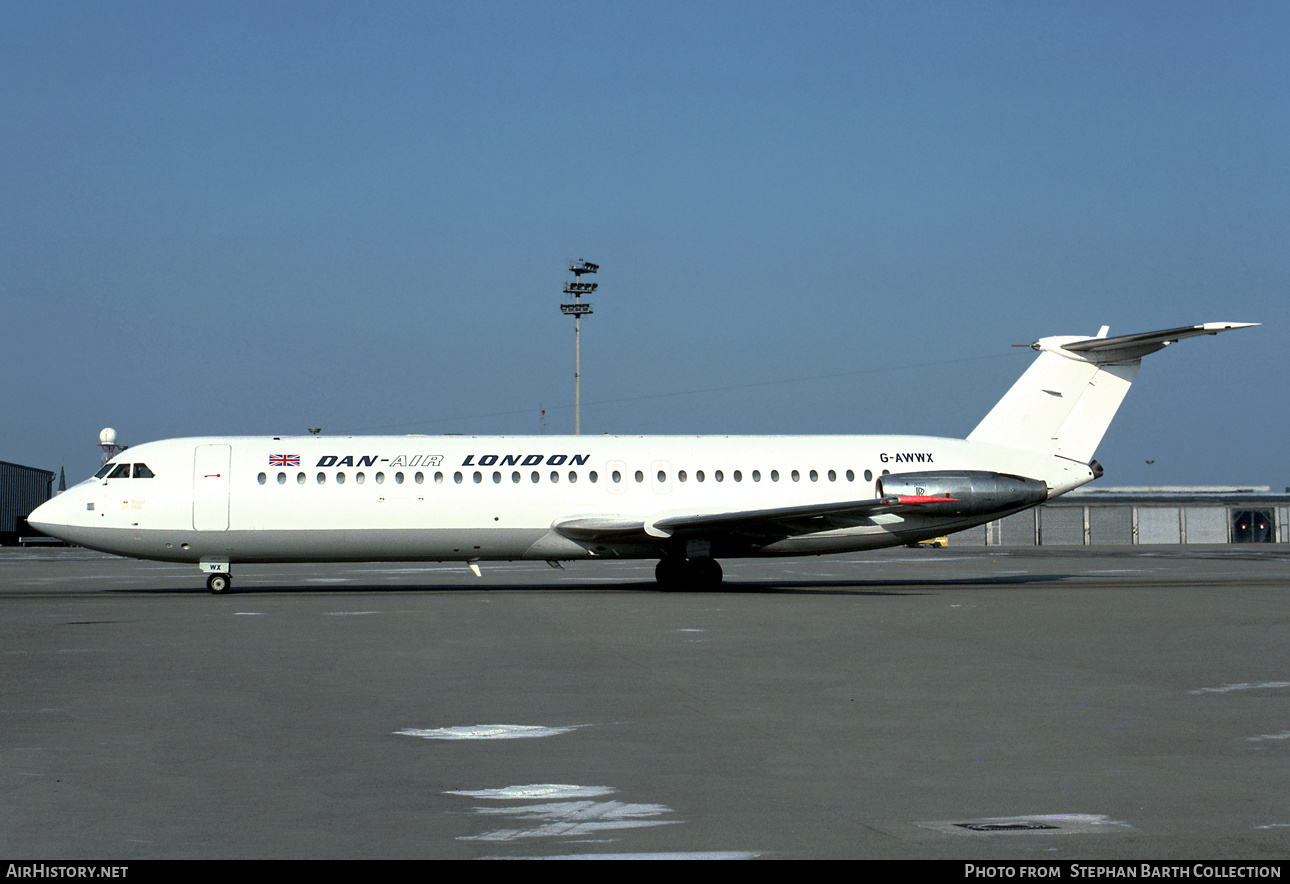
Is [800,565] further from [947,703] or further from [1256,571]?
[947,703]

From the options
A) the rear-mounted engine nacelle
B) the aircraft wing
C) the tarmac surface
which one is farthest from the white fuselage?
the tarmac surface

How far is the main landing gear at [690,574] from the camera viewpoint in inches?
1095

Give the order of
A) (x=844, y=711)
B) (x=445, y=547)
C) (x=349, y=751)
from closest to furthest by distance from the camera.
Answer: (x=349, y=751) < (x=844, y=711) < (x=445, y=547)

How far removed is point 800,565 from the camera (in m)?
40.6

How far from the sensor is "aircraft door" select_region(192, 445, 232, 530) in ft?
88.2

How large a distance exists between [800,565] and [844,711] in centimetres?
3021

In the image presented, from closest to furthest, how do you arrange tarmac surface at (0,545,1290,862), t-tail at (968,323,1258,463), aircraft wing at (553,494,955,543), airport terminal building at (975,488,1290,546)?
tarmac surface at (0,545,1290,862) → aircraft wing at (553,494,955,543) → t-tail at (968,323,1258,463) → airport terminal building at (975,488,1290,546)

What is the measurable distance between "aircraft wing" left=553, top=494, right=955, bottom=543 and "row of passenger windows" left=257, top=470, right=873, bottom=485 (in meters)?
0.95

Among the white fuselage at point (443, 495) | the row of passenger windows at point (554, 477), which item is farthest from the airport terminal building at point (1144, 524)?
the white fuselage at point (443, 495)

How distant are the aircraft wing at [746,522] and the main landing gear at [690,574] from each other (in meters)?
0.70

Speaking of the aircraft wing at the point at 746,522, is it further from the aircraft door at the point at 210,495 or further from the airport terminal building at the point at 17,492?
the airport terminal building at the point at 17,492

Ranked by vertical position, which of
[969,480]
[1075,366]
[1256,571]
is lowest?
[1256,571]

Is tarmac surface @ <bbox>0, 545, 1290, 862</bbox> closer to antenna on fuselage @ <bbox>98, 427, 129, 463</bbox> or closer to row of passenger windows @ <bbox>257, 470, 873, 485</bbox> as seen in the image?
row of passenger windows @ <bbox>257, 470, 873, 485</bbox>
